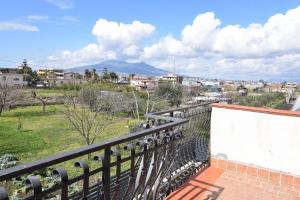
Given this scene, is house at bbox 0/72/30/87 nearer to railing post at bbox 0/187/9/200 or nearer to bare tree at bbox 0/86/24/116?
bare tree at bbox 0/86/24/116

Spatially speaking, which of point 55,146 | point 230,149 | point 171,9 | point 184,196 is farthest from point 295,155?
point 55,146

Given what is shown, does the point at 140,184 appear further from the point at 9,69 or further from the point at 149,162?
the point at 9,69

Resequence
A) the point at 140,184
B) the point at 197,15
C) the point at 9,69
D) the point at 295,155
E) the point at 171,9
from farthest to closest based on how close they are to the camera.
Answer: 1. the point at 9,69
2. the point at 197,15
3. the point at 171,9
4. the point at 295,155
5. the point at 140,184

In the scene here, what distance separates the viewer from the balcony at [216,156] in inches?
97.4

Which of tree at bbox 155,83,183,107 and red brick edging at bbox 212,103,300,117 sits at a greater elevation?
red brick edging at bbox 212,103,300,117

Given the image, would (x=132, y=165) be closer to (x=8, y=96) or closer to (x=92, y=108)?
(x=92, y=108)

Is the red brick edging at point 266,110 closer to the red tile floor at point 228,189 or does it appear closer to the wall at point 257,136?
the wall at point 257,136

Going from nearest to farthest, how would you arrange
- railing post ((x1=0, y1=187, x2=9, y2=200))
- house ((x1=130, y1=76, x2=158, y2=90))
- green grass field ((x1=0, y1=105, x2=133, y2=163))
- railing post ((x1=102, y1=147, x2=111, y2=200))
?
1. railing post ((x1=0, y1=187, x2=9, y2=200))
2. railing post ((x1=102, y1=147, x2=111, y2=200))
3. green grass field ((x1=0, y1=105, x2=133, y2=163))
4. house ((x1=130, y1=76, x2=158, y2=90))

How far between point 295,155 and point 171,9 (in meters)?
12.6

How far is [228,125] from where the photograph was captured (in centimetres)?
405

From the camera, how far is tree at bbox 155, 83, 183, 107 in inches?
1321

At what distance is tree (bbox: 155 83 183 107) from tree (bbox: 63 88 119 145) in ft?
34.6

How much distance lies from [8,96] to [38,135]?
12.6 meters

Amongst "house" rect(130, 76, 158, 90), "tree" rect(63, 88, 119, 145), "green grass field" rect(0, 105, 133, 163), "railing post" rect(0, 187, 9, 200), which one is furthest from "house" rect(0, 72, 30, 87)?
"railing post" rect(0, 187, 9, 200)
